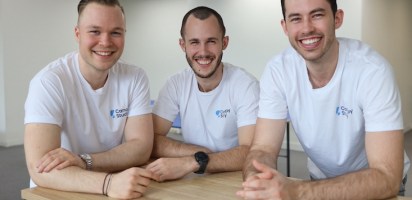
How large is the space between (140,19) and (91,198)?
7105mm

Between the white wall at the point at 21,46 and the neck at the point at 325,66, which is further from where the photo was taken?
the white wall at the point at 21,46

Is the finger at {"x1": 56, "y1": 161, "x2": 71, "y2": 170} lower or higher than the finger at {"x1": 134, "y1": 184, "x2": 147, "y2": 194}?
higher

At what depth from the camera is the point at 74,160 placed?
173 cm

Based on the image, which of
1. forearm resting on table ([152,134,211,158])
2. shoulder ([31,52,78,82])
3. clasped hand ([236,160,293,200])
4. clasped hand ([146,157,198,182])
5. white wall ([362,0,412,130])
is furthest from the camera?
white wall ([362,0,412,130])

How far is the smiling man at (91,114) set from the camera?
1678 millimetres

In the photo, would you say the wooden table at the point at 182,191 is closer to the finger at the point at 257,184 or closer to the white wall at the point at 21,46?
the finger at the point at 257,184

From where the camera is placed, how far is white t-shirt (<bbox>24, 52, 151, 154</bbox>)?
6.03 feet

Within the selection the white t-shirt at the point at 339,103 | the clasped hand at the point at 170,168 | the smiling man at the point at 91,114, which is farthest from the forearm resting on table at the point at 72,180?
the white t-shirt at the point at 339,103

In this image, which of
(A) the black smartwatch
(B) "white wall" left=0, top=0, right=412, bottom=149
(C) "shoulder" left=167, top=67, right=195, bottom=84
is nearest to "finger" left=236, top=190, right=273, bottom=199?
(A) the black smartwatch

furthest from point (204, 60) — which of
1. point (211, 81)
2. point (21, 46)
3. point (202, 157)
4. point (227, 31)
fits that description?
point (21, 46)

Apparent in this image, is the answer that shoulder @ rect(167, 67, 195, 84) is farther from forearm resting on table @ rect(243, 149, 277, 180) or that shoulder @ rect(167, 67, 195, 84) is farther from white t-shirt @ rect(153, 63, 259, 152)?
forearm resting on table @ rect(243, 149, 277, 180)

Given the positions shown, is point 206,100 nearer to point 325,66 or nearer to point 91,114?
point 91,114

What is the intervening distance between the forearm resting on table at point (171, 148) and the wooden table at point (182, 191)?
14.1 inches

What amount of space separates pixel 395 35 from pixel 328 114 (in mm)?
5887
